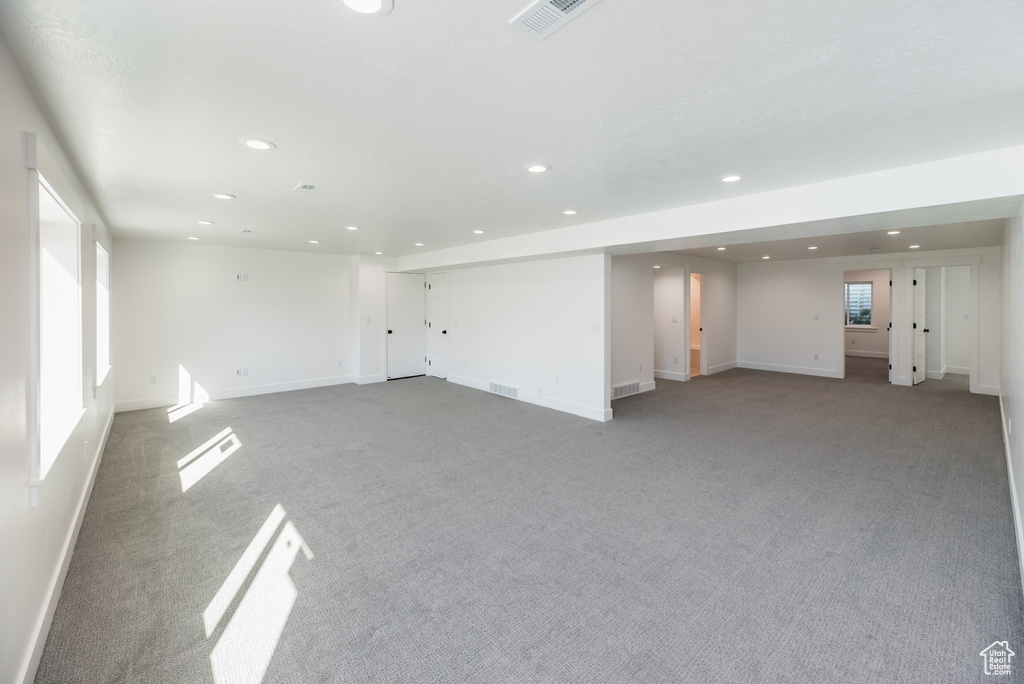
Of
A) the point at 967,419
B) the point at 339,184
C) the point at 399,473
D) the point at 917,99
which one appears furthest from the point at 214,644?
the point at 967,419

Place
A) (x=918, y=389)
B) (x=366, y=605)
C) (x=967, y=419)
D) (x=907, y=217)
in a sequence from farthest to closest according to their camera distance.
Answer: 1. (x=918, y=389)
2. (x=967, y=419)
3. (x=907, y=217)
4. (x=366, y=605)

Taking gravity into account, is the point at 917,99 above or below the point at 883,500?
above

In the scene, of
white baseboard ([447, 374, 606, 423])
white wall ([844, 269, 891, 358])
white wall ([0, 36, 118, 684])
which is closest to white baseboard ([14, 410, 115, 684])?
white wall ([0, 36, 118, 684])

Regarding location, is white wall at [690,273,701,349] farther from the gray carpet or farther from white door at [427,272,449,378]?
white door at [427,272,449,378]

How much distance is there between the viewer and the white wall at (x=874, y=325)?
11.1 metres

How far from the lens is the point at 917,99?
6.66ft

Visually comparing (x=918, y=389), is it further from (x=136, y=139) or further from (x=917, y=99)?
(x=136, y=139)

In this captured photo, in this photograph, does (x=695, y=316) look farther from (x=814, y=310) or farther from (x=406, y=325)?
(x=406, y=325)

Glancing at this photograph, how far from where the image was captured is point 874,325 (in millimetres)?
11312

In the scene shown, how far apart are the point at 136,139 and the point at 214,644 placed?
2745 mm

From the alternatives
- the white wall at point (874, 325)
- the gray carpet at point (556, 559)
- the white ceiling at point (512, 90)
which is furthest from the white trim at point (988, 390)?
the white ceiling at point (512, 90)

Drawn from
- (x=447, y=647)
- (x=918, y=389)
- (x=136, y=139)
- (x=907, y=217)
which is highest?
(x=136, y=139)

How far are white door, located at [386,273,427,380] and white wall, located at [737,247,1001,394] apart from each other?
23.6ft

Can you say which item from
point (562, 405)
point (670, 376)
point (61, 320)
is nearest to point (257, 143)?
point (61, 320)
